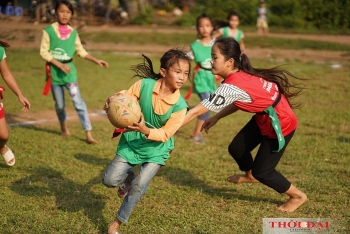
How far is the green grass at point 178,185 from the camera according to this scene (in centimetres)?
521

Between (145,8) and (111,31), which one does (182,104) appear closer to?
(111,31)

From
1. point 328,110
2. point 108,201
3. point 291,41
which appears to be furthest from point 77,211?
point 291,41

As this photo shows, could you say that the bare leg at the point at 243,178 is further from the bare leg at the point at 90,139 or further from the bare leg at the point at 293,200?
the bare leg at the point at 90,139

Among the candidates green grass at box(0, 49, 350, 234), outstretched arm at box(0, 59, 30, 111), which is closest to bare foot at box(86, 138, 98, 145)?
green grass at box(0, 49, 350, 234)

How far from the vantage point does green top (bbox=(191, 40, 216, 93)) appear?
8.76 metres

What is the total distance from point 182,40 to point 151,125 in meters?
18.1

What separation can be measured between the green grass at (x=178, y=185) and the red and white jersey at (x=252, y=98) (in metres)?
0.89

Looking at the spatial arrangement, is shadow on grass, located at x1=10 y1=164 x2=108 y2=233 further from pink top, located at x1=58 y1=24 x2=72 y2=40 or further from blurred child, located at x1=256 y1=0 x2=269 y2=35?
blurred child, located at x1=256 y1=0 x2=269 y2=35

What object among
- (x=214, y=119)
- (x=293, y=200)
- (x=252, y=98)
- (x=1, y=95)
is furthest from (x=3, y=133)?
(x=293, y=200)

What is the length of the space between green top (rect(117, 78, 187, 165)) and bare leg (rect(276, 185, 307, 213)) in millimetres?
1457

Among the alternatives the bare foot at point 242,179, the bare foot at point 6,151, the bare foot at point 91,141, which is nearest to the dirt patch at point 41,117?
the bare foot at point 91,141

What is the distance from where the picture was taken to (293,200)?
5.61m

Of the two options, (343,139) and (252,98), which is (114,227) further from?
(343,139)

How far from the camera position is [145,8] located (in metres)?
29.2
